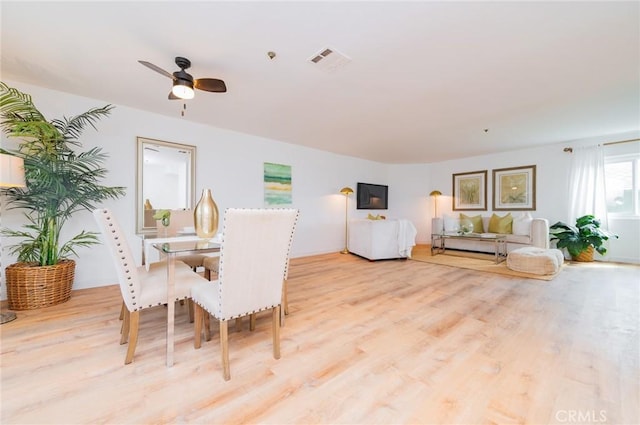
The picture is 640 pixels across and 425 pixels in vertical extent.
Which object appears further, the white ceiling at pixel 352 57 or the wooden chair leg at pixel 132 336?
the white ceiling at pixel 352 57

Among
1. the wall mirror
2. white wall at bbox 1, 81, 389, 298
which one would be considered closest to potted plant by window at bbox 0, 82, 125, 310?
white wall at bbox 1, 81, 389, 298

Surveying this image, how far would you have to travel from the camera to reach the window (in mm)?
4551

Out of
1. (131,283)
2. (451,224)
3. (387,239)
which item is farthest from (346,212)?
(131,283)

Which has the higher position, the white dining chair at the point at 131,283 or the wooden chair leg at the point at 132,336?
the white dining chair at the point at 131,283

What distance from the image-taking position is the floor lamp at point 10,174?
2043 mm

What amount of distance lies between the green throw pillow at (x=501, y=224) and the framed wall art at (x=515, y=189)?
21.0 inches

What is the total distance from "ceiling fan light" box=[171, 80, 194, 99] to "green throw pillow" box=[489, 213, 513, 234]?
6294mm

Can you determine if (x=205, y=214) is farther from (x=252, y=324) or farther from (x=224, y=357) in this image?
(x=224, y=357)

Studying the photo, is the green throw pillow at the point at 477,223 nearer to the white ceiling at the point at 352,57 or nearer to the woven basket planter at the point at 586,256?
the woven basket planter at the point at 586,256

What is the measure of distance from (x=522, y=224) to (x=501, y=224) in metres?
0.36

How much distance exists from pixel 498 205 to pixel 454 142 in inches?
90.6

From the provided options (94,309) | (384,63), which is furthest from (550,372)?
(94,309)

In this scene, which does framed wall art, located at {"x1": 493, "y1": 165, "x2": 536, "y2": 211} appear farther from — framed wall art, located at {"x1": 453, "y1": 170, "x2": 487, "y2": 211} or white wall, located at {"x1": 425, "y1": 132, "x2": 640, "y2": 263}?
framed wall art, located at {"x1": 453, "y1": 170, "x2": 487, "y2": 211}

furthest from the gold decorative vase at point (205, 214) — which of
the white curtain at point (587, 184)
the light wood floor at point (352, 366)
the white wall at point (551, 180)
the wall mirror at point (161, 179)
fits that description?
the white curtain at point (587, 184)
